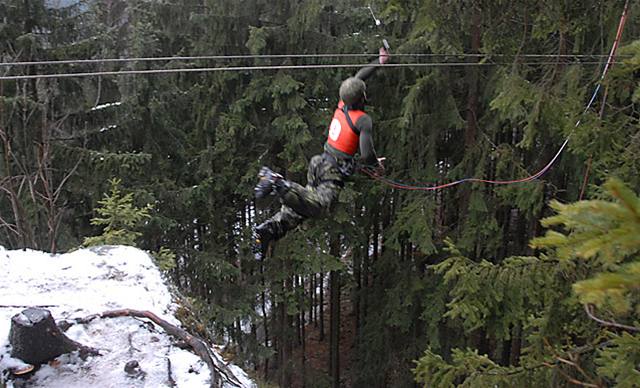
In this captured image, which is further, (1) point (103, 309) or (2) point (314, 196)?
(2) point (314, 196)

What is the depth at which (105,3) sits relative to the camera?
12945 mm

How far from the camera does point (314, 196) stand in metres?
5.38

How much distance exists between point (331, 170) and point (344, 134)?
44 cm

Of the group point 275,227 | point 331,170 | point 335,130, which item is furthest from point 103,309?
point 335,130

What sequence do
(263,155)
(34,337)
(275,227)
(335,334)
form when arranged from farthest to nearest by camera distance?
(335,334) < (263,155) < (275,227) < (34,337)

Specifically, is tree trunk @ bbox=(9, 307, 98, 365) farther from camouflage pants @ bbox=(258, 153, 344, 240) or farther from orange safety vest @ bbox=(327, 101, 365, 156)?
orange safety vest @ bbox=(327, 101, 365, 156)

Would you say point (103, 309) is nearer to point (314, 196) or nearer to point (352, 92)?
point (314, 196)

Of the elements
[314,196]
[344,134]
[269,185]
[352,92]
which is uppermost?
[352,92]

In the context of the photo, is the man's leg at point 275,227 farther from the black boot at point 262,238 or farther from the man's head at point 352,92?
the man's head at point 352,92

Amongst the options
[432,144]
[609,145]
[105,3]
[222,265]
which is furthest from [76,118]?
[609,145]

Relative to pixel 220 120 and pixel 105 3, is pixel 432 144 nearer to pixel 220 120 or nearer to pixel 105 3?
pixel 220 120

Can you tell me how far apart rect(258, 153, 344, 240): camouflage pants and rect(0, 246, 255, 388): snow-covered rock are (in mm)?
1353

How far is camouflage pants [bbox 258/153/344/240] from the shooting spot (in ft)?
17.3

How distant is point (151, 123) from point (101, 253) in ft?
23.9
